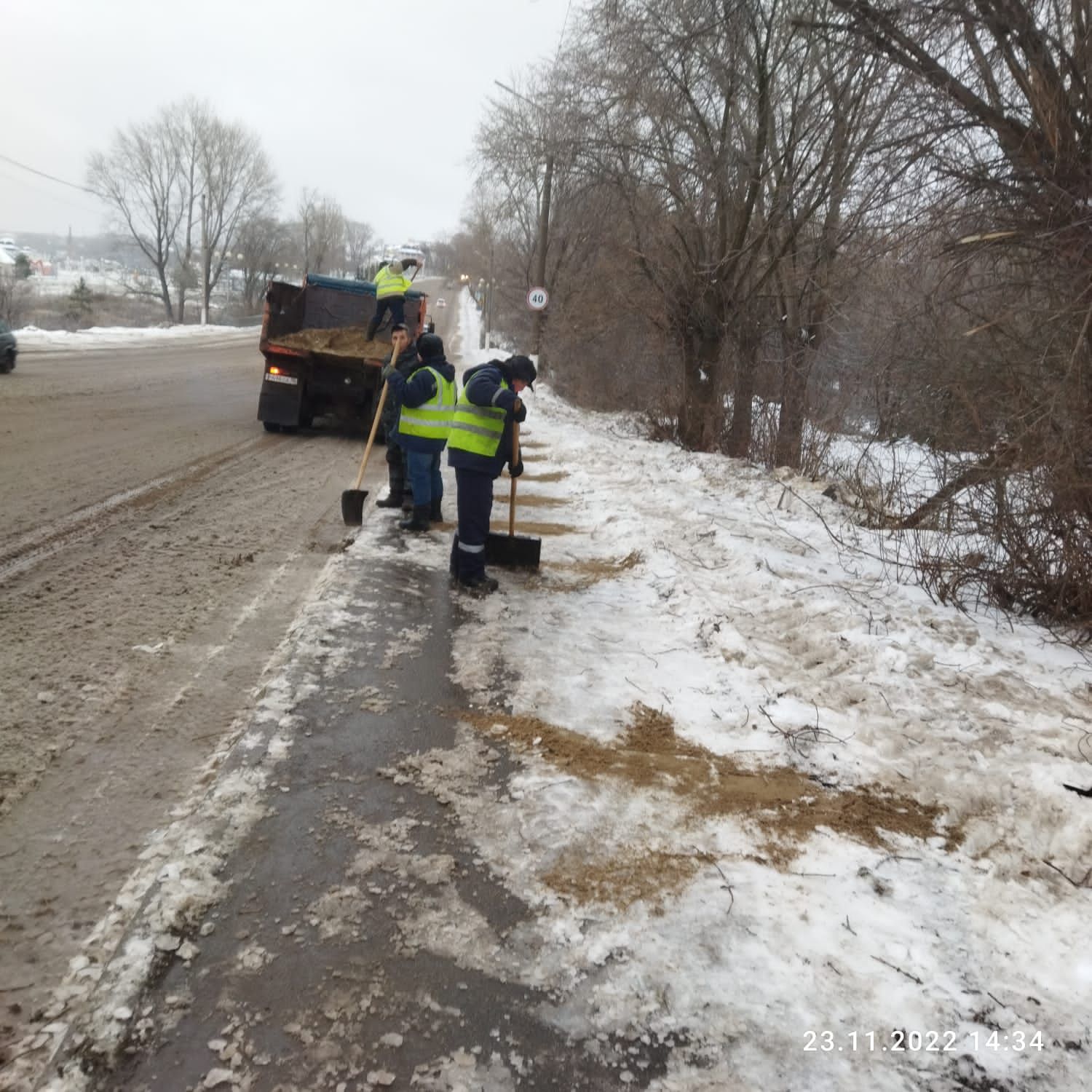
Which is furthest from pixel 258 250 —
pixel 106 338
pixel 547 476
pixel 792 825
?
pixel 792 825

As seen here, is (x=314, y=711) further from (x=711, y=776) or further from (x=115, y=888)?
(x=711, y=776)

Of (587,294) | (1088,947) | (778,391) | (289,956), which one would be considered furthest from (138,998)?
(587,294)

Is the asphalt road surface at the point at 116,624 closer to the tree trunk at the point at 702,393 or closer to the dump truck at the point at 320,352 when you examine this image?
the dump truck at the point at 320,352

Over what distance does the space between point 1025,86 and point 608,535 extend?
457 cm

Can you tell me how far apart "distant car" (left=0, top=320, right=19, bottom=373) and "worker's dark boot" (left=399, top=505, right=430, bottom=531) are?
40.1 feet

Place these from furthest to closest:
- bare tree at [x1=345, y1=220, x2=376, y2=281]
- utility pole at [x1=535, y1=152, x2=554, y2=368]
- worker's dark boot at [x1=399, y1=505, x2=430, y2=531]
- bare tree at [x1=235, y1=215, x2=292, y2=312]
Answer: bare tree at [x1=345, y1=220, x2=376, y2=281]
bare tree at [x1=235, y1=215, x2=292, y2=312]
utility pole at [x1=535, y1=152, x2=554, y2=368]
worker's dark boot at [x1=399, y1=505, x2=430, y2=531]

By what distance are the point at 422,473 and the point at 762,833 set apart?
4.56m

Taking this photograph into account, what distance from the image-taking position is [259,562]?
561 centimetres

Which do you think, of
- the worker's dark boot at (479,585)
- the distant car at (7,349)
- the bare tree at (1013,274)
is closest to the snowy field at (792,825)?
the worker's dark boot at (479,585)

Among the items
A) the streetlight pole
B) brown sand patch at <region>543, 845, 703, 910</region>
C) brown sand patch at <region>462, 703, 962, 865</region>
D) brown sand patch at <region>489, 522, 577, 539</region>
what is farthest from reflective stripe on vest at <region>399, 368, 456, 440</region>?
the streetlight pole

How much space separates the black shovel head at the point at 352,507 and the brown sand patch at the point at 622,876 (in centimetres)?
461

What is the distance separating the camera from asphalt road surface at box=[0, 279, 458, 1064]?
252cm

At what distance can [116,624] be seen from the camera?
14.1 feet

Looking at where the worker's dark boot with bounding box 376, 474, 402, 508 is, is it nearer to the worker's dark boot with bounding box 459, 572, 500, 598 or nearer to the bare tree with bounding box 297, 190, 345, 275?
the worker's dark boot with bounding box 459, 572, 500, 598
